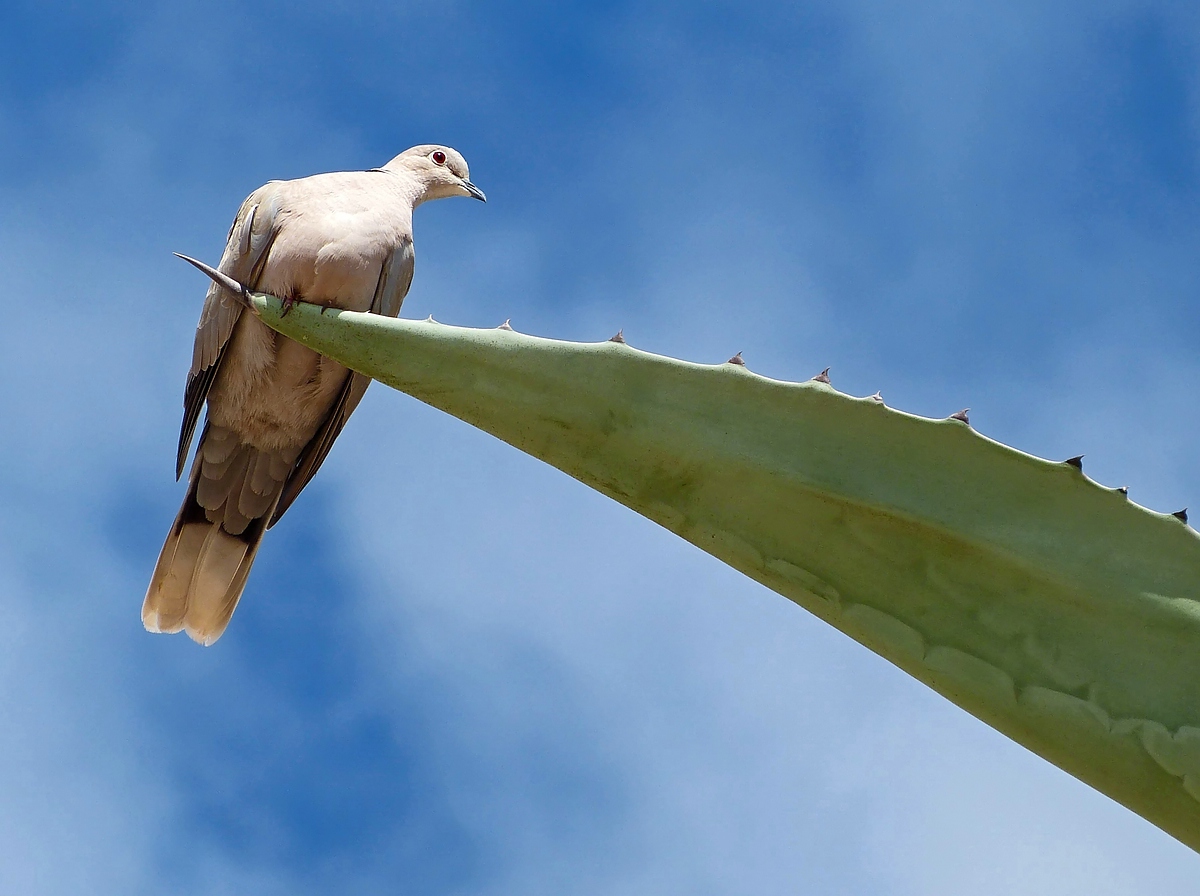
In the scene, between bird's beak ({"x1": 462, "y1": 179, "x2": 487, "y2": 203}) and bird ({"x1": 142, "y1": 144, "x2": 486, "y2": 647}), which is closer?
bird ({"x1": 142, "y1": 144, "x2": 486, "y2": 647})

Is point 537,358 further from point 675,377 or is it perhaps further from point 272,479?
point 272,479

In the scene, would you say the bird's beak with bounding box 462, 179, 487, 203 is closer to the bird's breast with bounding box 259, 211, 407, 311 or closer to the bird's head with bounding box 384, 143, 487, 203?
the bird's head with bounding box 384, 143, 487, 203

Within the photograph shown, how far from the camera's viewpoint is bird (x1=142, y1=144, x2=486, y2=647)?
13.9 ft

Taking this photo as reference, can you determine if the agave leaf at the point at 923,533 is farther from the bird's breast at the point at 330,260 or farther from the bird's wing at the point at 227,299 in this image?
the bird's wing at the point at 227,299

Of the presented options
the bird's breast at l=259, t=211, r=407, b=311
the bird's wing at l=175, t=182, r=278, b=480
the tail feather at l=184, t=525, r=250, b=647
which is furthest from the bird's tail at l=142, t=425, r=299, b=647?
the bird's breast at l=259, t=211, r=407, b=311

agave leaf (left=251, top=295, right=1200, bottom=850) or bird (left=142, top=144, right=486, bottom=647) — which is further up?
bird (left=142, top=144, right=486, bottom=647)

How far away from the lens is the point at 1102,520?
1.71m

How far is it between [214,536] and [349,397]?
0.80 m

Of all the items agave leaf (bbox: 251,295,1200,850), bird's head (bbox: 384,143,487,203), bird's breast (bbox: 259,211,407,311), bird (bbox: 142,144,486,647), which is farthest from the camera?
bird's head (bbox: 384,143,487,203)

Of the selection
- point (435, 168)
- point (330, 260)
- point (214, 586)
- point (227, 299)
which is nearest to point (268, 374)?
point (227, 299)

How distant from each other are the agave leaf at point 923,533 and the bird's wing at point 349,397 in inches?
104

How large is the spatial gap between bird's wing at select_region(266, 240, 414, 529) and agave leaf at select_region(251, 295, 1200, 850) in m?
2.64

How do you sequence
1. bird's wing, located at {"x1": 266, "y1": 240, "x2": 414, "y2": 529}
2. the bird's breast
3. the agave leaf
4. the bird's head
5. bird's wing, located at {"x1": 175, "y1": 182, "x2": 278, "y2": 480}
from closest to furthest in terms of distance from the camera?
1. the agave leaf
2. the bird's breast
3. bird's wing, located at {"x1": 266, "y1": 240, "x2": 414, "y2": 529}
4. bird's wing, located at {"x1": 175, "y1": 182, "x2": 278, "y2": 480}
5. the bird's head

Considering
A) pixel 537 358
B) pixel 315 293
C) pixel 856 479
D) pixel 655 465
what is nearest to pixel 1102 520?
pixel 856 479
